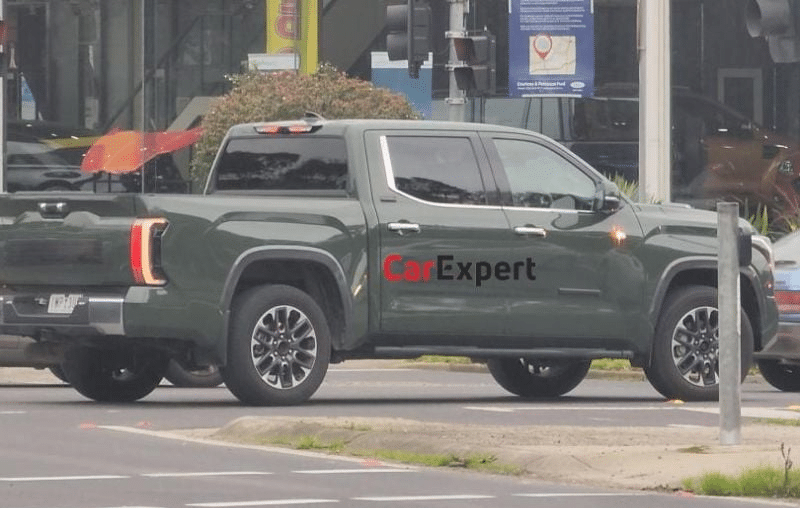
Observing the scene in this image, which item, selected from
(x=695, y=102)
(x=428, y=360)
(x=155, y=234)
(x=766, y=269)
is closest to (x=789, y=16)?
(x=766, y=269)

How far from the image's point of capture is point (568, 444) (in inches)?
475

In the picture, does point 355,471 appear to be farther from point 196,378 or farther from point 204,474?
point 196,378

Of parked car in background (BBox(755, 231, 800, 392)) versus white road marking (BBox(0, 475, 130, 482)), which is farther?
parked car in background (BBox(755, 231, 800, 392))

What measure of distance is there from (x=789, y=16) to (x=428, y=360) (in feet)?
23.7

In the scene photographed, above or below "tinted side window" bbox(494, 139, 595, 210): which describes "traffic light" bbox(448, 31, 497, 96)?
above

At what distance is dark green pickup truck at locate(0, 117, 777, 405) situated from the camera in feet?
50.0

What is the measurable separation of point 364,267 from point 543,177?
1.61 meters

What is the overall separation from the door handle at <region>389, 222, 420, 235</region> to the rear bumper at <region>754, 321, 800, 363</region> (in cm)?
383

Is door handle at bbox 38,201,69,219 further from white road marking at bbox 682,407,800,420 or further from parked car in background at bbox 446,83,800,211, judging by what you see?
parked car in background at bbox 446,83,800,211

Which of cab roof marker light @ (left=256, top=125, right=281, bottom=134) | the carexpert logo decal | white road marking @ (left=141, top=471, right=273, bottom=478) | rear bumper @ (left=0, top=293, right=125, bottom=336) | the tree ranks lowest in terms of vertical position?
white road marking @ (left=141, top=471, right=273, bottom=478)

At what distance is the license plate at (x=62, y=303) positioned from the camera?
50.1 feet

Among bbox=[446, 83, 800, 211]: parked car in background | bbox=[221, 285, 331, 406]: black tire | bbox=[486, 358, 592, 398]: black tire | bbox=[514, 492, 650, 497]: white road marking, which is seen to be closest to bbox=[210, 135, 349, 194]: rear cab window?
bbox=[221, 285, 331, 406]: black tire

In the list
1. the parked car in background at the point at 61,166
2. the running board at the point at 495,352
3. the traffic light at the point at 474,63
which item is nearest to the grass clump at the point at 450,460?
the running board at the point at 495,352

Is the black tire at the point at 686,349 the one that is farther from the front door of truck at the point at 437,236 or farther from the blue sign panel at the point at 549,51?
the blue sign panel at the point at 549,51
